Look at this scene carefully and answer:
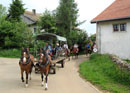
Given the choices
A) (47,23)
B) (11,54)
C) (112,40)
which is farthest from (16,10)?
(112,40)

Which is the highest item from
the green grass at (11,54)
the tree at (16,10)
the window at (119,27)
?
the tree at (16,10)

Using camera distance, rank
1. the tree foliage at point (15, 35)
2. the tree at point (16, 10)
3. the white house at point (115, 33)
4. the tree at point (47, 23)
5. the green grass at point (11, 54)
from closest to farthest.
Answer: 1. the white house at point (115, 33)
2. the green grass at point (11, 54)
3. the tree foliage at point (15, 35)
4. the tree at point (47, 23)
5. the tree at point (16, 10)

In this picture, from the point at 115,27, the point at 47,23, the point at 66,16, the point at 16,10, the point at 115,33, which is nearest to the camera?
the point at 115,33

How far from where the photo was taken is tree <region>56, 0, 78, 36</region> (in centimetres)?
2614

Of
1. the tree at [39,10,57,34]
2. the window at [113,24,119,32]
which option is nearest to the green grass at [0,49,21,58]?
the tree at [39,10,57,34]

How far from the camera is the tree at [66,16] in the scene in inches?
1029

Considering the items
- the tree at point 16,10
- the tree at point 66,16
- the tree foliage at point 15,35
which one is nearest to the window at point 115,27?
the tree at point 66,16

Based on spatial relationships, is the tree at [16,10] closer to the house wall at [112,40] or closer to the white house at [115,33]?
the white house at [115,33]

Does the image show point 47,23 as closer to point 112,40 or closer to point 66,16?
point 66,16

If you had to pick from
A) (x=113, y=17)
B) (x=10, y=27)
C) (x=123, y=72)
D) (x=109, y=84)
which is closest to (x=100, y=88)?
(x=109, y=84)

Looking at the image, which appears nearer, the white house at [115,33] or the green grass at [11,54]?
the white house at [115,33]

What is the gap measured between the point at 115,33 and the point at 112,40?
0.81 meters

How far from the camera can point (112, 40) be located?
1550 centimetres

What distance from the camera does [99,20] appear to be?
16.0 m
